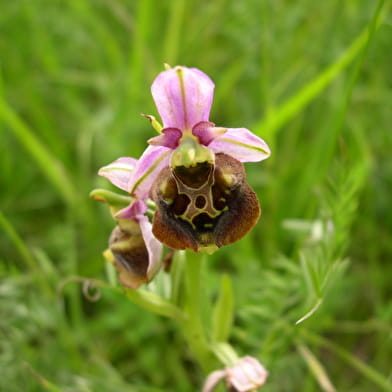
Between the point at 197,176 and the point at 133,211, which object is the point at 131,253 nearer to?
the point at 133,211

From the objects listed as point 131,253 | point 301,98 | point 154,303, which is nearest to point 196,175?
point 131,253

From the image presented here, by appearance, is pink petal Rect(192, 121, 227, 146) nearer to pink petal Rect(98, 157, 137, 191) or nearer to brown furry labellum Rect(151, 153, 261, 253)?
brown furry labellum Rect(151, 153, 261, 253)

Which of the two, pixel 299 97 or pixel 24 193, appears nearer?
pixel 299 97

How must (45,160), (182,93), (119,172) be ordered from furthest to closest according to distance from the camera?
(45,160)
(119,172)
(182,93)

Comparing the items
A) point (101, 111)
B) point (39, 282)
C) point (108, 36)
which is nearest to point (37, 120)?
point (101, 111)

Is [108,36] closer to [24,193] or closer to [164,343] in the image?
[24,193]

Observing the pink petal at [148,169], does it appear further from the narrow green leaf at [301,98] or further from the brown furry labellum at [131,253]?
the narrow green leaf at [301,98]

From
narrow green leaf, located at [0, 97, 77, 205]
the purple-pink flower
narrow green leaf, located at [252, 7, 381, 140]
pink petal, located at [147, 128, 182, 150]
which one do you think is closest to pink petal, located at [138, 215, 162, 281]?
the purple-pink flower
